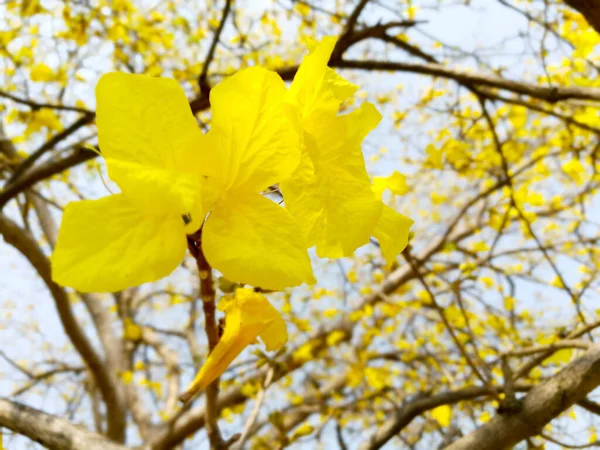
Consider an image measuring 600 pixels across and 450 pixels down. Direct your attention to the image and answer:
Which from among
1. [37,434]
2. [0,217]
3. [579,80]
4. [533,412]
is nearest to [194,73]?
[0,217]

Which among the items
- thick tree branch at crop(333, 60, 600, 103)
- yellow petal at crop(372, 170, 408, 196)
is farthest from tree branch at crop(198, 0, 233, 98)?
yellow petal at crop(372, 170, 408, 196)

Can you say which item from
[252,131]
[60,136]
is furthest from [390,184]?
[60,136]

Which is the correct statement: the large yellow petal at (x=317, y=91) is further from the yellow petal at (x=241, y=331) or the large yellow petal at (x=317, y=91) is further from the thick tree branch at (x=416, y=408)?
the thick tree branch at (x=416, y=408)

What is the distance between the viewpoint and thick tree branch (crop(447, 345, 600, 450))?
113 centimetres

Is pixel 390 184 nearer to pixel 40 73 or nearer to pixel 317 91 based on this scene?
pixel 317 91

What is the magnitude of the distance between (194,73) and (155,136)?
3733 millimetres

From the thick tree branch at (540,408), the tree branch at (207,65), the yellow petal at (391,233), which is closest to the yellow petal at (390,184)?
the yellow petal at (391,233)

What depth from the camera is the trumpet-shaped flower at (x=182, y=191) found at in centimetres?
43

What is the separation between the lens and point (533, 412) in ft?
3.85

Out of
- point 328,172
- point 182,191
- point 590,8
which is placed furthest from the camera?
point 590,8

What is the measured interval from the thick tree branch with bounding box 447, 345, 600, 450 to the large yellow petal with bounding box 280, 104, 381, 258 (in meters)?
0.92

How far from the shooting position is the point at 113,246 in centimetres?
45

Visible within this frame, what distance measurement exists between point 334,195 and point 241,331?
0.19m

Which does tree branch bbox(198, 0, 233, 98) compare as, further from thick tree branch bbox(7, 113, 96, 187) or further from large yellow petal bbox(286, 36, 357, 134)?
large yellow petal bbox(286, 36, 357, 134)
